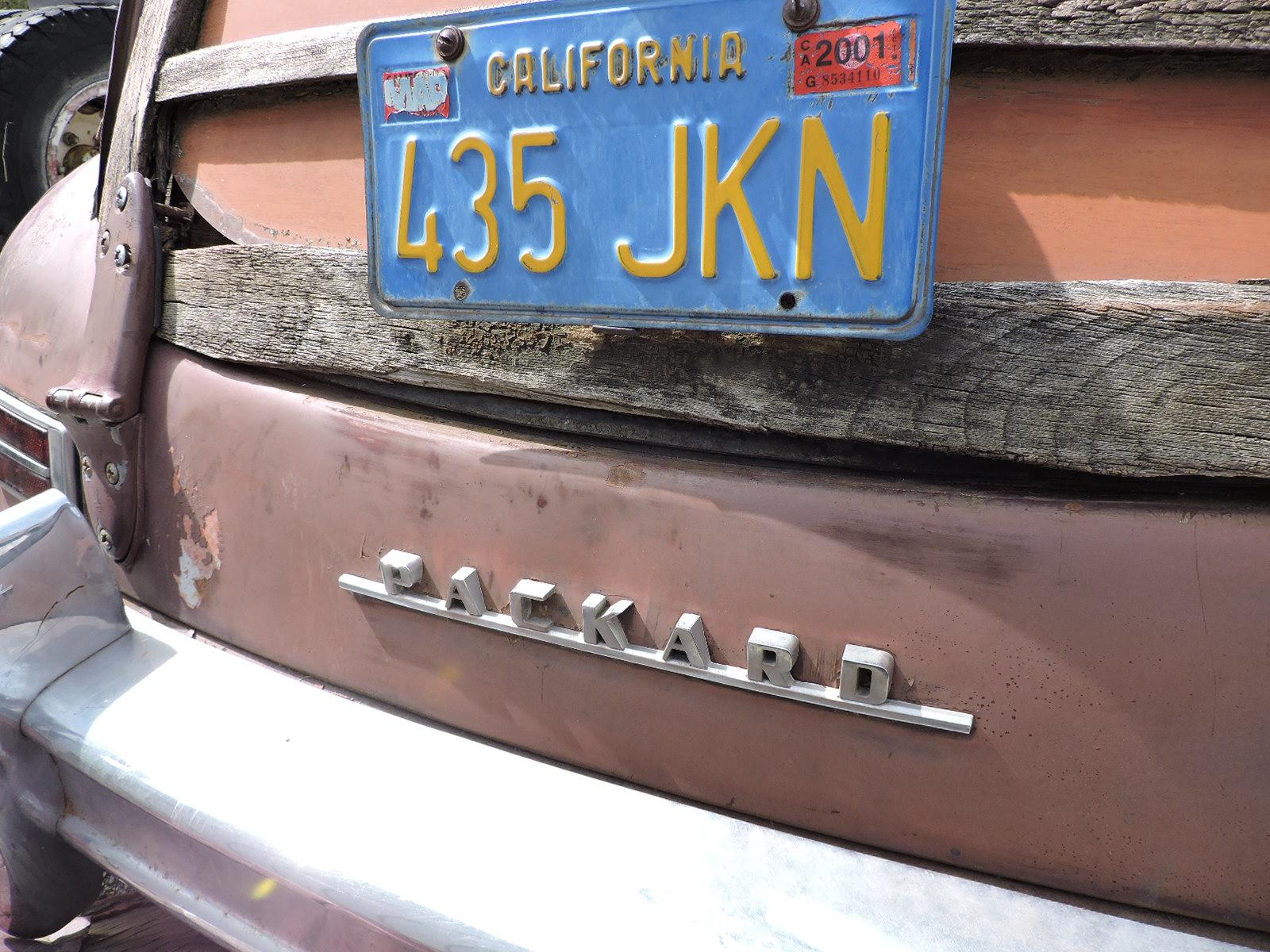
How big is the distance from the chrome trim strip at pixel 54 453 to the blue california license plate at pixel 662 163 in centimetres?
85

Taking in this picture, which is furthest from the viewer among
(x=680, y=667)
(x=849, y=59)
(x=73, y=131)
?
(x=73, y=131)

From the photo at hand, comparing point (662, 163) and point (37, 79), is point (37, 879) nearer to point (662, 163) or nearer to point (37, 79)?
point (662, 163)

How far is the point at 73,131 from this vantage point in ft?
11.3

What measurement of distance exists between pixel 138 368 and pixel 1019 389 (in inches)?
53.1

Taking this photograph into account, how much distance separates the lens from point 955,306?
94 cm

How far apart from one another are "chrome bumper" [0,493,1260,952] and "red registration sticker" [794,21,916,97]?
770mm

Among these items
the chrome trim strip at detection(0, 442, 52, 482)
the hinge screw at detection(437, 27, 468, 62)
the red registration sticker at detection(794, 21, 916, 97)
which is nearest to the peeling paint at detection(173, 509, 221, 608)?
the chrome trim strip at detection(0, 442, 52, 482)

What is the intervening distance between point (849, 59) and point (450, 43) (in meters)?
0.46

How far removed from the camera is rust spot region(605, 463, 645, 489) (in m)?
1.08

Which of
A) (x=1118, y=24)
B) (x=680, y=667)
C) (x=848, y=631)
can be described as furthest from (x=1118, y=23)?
(x=680, y=667)

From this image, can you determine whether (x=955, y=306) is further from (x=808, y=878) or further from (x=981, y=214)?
(x=808, y=878)

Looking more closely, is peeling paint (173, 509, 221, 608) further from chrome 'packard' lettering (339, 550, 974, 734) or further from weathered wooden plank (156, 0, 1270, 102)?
weathered wooden plank (156, 0, 1270, 102)

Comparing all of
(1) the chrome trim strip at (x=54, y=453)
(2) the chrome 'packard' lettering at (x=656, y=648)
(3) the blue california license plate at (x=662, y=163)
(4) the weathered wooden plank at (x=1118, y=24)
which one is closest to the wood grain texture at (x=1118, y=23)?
(4) the weathered wooden plank at (x=1118, y=24)

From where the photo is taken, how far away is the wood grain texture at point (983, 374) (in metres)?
0.85
